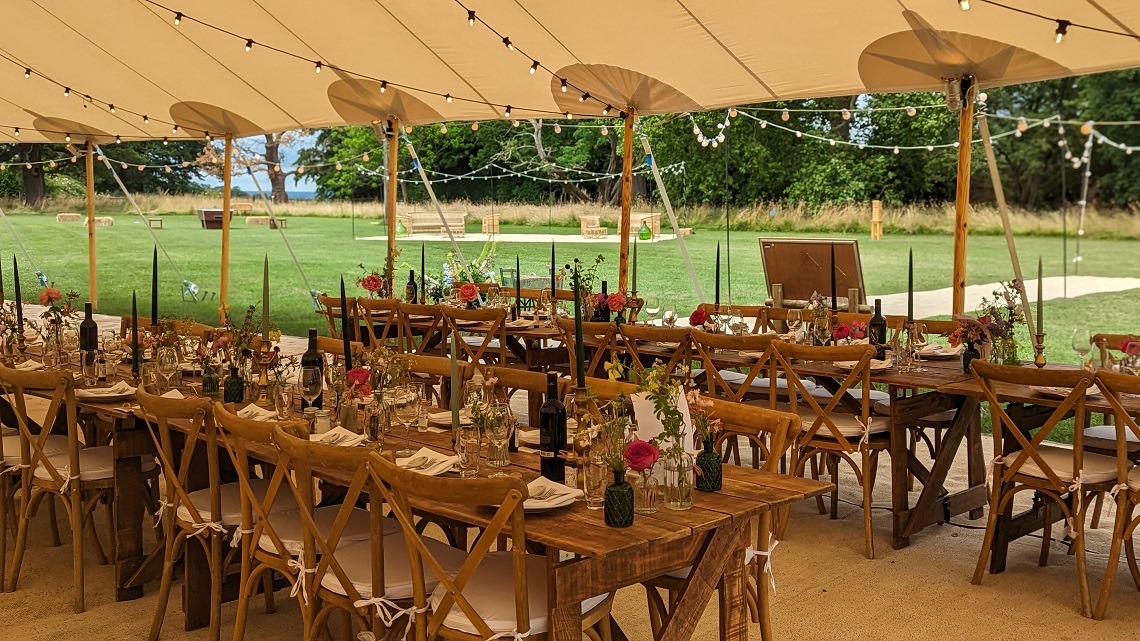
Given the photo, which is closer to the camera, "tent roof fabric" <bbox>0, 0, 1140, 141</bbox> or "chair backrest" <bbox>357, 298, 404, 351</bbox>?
"tent roof fabric" <bbox>0, 0, 1140, 141</bbox>

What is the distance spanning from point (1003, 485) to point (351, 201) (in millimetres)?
9990

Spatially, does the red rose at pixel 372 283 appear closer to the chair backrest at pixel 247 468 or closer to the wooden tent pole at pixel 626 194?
the wooden tent pole at pixel 626 194

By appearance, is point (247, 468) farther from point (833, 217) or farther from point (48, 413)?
point (833, 217)

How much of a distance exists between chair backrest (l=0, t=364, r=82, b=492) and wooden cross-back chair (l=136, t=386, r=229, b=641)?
34cm

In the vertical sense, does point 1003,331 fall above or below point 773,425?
above

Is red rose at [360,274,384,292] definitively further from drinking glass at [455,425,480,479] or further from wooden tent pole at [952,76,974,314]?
drinking glass at [455,425,480,479]

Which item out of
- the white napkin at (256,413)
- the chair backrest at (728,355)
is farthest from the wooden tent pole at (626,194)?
the white napkin at (256,413)

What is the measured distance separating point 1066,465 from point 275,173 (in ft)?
36.9

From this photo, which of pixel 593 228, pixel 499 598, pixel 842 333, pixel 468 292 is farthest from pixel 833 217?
pixel 499 598

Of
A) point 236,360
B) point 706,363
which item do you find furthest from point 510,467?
point 706,363

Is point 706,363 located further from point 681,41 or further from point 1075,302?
point 1075,302

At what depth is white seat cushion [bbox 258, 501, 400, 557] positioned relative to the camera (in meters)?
3.30

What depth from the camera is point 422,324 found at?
24.1 ft

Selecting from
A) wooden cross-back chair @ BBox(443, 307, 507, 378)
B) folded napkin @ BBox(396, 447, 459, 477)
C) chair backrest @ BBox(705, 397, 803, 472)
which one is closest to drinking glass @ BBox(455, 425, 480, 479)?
folded napkin @ BBox(396, 447, 459, 477)
